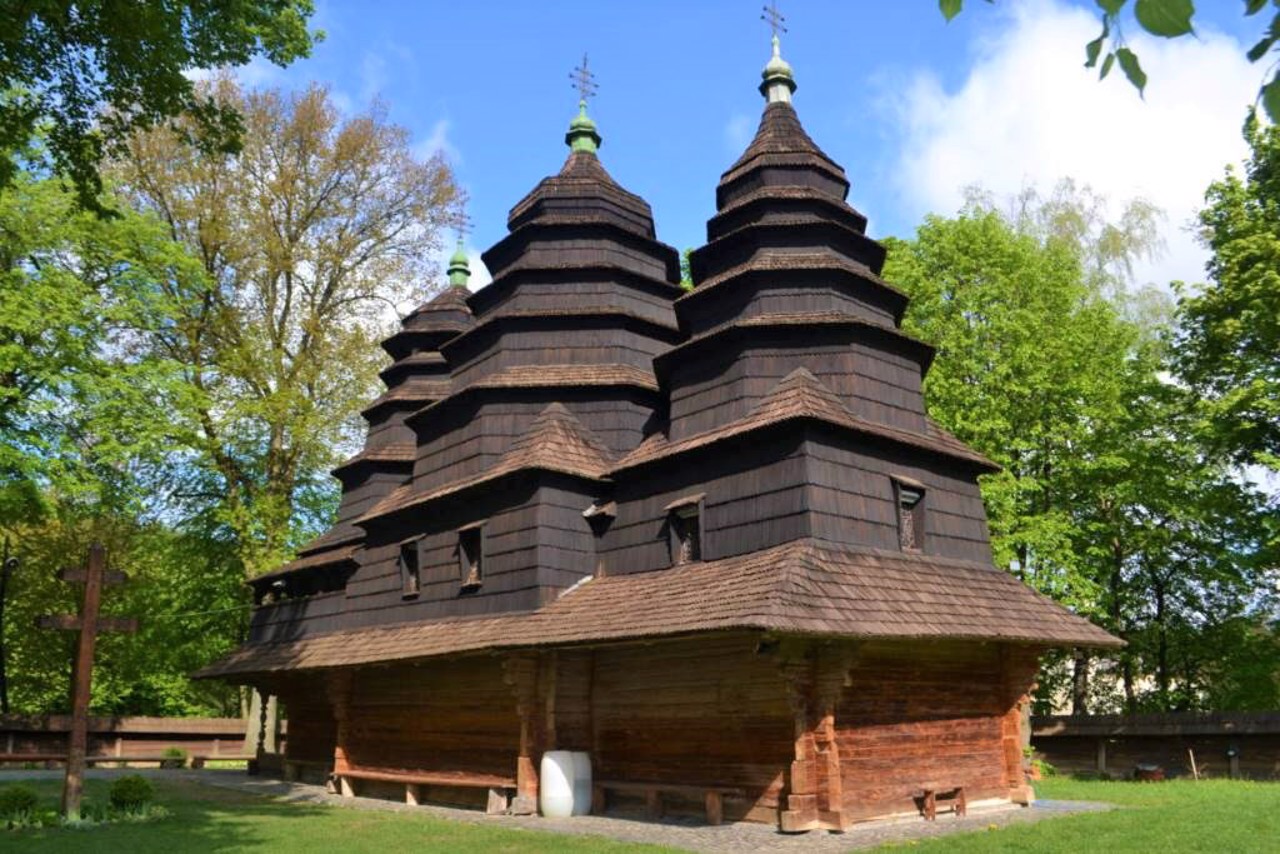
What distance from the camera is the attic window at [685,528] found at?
51.5 ft

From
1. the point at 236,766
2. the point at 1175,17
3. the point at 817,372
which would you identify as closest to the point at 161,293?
the point at 236,766

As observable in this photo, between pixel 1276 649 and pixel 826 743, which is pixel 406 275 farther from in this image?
pixel 1276 649

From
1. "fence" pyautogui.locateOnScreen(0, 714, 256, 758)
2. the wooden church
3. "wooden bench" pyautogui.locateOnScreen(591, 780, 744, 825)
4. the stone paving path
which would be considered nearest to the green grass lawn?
the stone paving path

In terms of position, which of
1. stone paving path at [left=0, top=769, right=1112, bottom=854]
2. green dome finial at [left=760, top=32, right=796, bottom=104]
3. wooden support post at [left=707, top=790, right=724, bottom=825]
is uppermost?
green dome finial at [left=760, top=32, right=796, bottom=104]

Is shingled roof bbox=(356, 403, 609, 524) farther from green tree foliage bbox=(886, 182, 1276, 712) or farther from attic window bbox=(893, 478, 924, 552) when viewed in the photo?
green tree foliage bbox=(886, 182, 1276, 712)

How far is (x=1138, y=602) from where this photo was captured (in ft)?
94.9

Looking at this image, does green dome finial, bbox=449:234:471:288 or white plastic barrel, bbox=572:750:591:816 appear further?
green dome finial, bbox=449:234:471:288

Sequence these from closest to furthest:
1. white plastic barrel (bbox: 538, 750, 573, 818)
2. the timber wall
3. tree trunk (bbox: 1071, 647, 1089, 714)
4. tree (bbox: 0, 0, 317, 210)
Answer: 1. tree (bbox: 0, 0, 317, 210)
2. the timber wall
3. white plastic barrel (bbox: 538, 750, 573, 818)
4. tree trunk (bbox: 1071, 647, 1089, 714)

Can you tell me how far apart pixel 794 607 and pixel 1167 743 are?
1499cm

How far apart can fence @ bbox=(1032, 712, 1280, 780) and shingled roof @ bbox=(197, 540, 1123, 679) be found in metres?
7.45

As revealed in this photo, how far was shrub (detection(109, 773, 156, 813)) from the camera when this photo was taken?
1459 centimetres

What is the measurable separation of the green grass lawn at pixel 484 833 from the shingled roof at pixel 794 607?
100 inches

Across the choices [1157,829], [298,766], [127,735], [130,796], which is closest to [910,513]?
[1157,829]

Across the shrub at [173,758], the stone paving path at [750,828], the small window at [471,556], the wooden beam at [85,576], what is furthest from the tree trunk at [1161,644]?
the shrub at [173,758]
